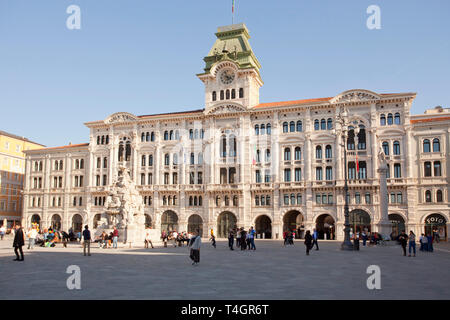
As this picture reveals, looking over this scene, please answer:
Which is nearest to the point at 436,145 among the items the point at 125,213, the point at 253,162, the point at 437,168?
the point at 437,168

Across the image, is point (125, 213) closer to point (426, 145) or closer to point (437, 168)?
point (426, 145)

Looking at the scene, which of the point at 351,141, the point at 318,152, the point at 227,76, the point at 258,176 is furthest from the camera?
the point at 227,76

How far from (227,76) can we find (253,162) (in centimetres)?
1372

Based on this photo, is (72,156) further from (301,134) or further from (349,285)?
(349,285)

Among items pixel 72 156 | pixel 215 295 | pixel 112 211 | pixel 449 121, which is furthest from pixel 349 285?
pixel 72 156

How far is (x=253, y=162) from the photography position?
55781mm

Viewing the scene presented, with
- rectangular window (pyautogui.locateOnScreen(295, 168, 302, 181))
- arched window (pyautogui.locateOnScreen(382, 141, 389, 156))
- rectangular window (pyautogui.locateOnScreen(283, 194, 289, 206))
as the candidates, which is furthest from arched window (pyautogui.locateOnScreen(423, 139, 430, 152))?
rectangular window (pyautogui.locateOnScreen(283, 194, 289, 206))

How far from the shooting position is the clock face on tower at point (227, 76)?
59.6m

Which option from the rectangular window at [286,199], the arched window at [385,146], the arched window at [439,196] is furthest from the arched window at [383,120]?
the rectangular window at [286,199]

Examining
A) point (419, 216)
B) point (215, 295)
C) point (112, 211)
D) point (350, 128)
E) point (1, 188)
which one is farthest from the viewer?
point (1, 188)

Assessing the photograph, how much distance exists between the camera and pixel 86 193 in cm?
6494

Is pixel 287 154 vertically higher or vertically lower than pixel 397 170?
higher

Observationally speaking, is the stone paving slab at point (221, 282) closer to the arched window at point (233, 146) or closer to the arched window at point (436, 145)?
the arched window at point (436, 145)

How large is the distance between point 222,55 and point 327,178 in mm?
24063
